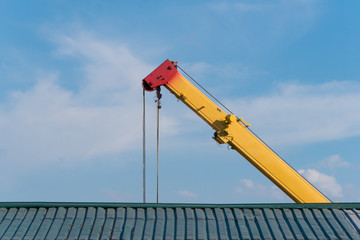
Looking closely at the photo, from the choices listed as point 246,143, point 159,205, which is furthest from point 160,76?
point 159,205

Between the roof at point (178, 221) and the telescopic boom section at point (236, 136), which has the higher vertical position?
the telescopic boom section at point (236, 136)

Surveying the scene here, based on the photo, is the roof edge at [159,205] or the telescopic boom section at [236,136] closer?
the roof edge at [159,205]

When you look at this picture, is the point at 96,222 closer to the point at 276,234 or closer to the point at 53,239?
the point at 53,239

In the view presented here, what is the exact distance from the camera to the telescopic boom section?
16547 mm

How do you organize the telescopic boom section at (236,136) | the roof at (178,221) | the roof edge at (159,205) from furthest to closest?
1. the telescopic boom section at (236,136)
2. the roof edge at (159,205)
3. the roof at (178,221)

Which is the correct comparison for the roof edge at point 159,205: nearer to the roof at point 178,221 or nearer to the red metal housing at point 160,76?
the roof at point 178,221

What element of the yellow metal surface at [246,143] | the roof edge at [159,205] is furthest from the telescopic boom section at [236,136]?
the roof edge at [159,205]

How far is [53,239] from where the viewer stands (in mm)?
12016

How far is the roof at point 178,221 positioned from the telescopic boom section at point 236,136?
10.8 ft

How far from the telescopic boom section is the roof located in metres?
3.29

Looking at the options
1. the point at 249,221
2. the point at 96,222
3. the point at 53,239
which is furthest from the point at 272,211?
the point at 53,239

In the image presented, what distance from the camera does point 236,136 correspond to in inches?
657

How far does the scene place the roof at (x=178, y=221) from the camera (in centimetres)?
1213

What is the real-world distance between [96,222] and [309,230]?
544 centimetres
